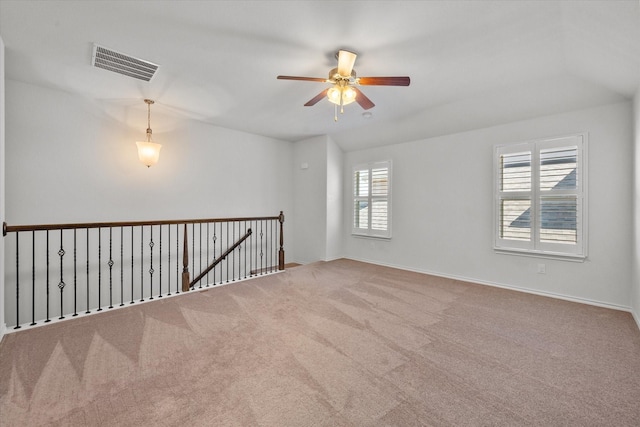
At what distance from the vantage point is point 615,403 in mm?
1765

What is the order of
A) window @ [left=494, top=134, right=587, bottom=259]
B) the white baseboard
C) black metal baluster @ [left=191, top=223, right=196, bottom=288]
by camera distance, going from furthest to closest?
black metal baluster @ [left=191, top=223, right=196, bottom=288], window @ [left=494, top=134, right=587, bottom=259], the white baseboard

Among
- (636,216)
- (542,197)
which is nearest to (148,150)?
(542,197)

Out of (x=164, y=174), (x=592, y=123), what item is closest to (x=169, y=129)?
(x=164, y=174)

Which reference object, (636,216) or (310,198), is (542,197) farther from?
(310,198)

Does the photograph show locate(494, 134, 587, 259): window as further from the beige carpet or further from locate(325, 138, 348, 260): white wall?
locate(325, 138, 348, 260): white wall

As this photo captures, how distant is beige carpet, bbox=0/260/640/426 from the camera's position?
5.47ft

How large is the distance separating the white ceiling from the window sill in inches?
75.1

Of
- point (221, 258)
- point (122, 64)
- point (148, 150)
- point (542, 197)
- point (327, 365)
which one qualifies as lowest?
point (327, 365)

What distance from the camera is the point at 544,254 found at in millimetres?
3814

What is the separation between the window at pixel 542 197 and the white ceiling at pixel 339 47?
534 mm

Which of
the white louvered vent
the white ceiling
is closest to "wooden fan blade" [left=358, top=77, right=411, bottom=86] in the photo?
the white ceiling

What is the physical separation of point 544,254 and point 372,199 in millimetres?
2995

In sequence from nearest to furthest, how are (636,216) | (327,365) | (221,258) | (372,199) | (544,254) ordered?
(327,365) < (636,216) < (544,254) < (221,258) < (372,199)

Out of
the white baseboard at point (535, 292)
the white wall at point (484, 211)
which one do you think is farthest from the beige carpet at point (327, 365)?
the white wall at point (484, 211)
